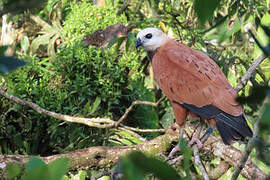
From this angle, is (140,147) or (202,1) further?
(140,147)

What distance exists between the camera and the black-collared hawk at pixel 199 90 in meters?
2.74

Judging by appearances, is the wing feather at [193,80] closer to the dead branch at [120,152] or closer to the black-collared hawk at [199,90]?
the black-collared hawk at [199,90]

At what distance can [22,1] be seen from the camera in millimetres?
479

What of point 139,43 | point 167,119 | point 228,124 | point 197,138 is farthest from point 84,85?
point 228,124

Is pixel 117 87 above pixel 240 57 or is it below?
below

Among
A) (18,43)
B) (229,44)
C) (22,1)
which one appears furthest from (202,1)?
(18,43)

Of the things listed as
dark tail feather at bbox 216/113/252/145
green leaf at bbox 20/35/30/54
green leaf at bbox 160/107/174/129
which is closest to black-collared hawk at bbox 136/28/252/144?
dark tail feather at bbox 216/113/252/145

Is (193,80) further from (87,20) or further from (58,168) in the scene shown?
(58,168)

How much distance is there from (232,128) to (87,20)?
240 cm

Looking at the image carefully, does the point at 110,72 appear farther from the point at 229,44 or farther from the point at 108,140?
the point at 229,44

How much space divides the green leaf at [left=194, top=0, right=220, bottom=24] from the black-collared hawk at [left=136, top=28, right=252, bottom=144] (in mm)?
2145

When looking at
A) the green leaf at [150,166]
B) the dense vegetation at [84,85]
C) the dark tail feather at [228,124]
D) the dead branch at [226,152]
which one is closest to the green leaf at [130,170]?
the green leaf at [150,166]

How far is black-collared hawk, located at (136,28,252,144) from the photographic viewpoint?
2.74m

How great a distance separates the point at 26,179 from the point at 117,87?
3658mm
